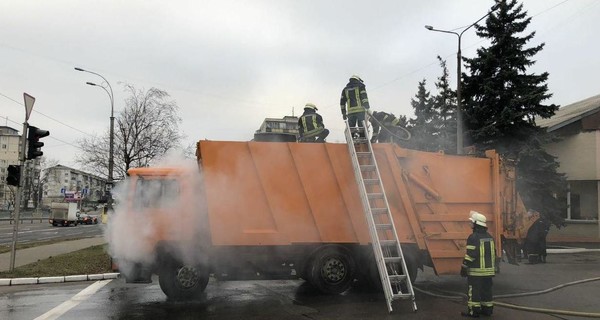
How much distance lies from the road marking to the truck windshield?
6.57ft

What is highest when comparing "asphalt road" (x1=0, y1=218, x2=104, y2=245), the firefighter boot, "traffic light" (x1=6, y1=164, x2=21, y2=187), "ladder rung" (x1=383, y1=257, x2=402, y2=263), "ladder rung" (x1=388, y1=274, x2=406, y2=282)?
"traffic light" (x1=6, y1=164, x2=21, y2=187)

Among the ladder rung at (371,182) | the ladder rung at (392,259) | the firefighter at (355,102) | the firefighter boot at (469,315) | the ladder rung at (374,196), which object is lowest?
the firefighter boot at (469,315)

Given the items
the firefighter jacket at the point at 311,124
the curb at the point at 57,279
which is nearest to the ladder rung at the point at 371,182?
the firefighter jacket at the point at 311,124

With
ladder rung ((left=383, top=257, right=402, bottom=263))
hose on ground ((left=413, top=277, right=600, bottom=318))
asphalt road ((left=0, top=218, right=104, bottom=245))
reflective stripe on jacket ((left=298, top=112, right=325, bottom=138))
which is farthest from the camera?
asphalt road ((left=0, top=218, right=104, bottom=245))

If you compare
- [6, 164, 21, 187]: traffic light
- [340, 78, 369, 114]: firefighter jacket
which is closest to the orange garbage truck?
[340, 78, 369, 114]: firefighter jacket

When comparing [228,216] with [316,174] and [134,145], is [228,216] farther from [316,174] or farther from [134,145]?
[134,145]

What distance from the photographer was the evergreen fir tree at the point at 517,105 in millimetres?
17672

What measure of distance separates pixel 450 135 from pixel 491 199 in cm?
1235

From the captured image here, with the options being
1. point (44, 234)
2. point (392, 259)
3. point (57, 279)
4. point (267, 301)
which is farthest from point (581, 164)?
point (44, 234)

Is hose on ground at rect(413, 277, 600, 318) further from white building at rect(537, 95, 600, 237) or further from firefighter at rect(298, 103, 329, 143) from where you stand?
white building at rect(537, 95, 600, 237)

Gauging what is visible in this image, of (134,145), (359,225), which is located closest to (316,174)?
(359,225)

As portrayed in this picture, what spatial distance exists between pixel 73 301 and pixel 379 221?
574 cm

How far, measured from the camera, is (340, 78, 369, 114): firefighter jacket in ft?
29.7

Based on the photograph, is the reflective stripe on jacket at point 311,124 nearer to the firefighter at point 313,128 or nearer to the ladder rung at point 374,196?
the firefighter at point 313,128
